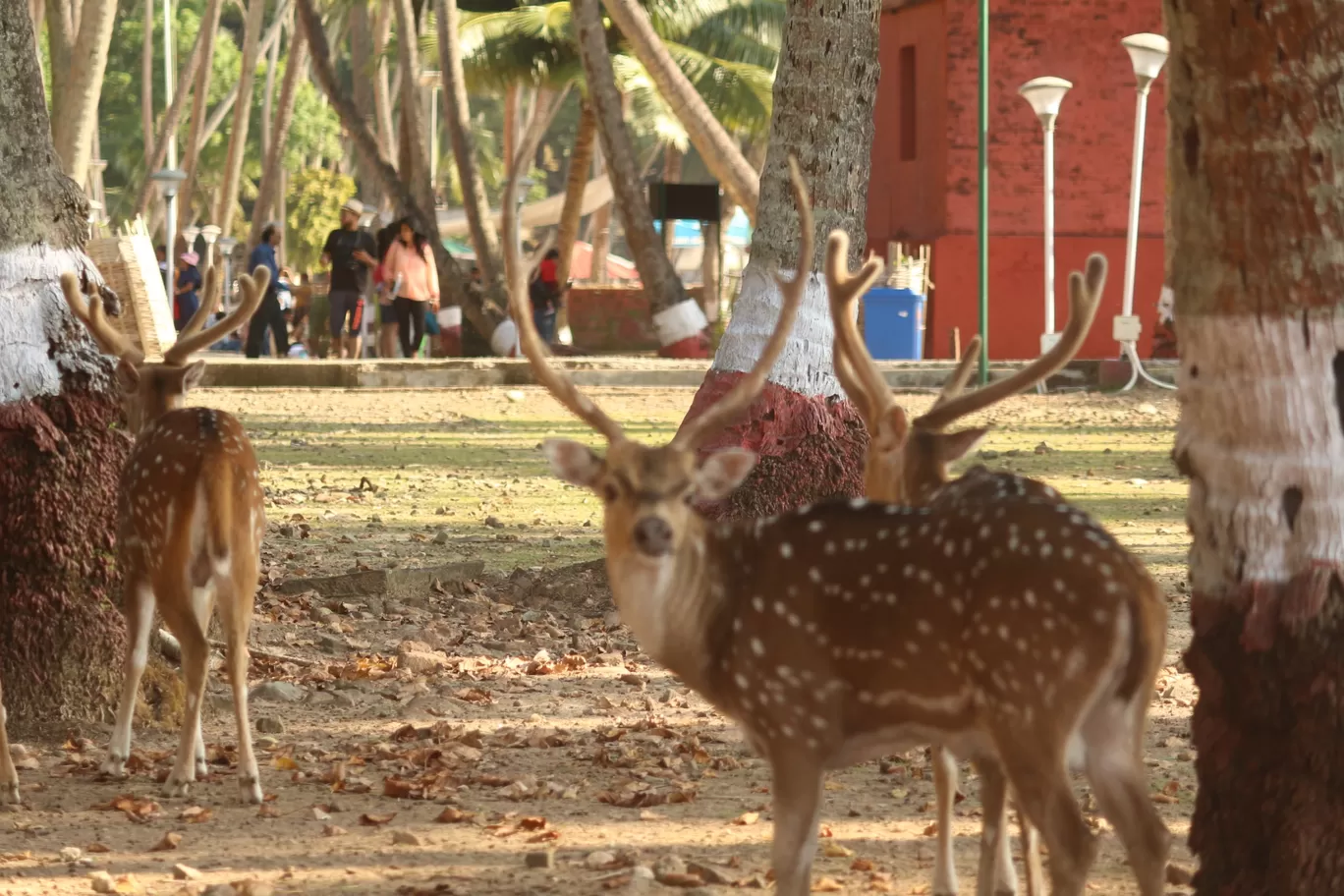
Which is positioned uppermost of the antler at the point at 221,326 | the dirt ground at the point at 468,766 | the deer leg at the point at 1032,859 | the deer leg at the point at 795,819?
the antler at the point at 221,326

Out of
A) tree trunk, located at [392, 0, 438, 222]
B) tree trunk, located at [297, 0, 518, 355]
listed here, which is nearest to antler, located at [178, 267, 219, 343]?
tree trunk, located at [297, 0, 518, 355]

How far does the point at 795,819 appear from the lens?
180 inches

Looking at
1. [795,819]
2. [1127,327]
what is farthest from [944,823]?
[1127,327]

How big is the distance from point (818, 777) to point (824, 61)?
5.22 metres

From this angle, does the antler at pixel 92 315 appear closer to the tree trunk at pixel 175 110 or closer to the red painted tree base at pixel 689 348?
the red painted tree base at pixel 689 348

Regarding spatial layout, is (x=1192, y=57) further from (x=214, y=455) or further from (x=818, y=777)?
(x=214, y=455)

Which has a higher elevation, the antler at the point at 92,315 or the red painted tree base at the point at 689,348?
the antler at the point at 92,315

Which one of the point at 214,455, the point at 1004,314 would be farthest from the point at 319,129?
the point at 214,455

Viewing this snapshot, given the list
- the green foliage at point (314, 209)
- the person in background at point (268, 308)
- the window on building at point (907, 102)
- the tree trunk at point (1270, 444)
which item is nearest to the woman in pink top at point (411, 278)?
the person in background at point (268, 308)

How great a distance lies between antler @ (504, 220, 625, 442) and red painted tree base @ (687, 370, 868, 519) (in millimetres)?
3299

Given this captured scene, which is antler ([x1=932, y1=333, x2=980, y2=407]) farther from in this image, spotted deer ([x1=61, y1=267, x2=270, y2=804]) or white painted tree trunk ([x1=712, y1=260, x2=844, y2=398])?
white painted tree trunk ([x1=712, y1=260, x2=844, y2=398])

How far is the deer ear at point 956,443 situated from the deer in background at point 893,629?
63 centimetres

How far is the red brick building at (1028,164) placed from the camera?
2736 cm

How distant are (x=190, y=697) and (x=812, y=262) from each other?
12.9ft
